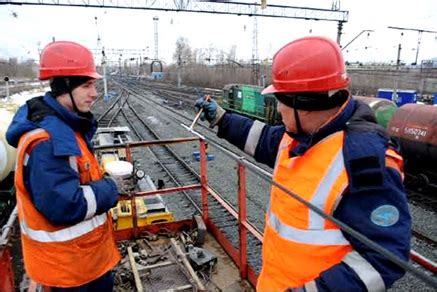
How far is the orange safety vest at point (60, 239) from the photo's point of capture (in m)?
2.35

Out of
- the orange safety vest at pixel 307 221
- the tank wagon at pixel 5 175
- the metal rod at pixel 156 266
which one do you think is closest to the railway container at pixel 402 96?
the tank wagon at pixel 5 175

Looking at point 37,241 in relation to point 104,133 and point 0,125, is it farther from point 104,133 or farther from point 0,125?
point 104,133

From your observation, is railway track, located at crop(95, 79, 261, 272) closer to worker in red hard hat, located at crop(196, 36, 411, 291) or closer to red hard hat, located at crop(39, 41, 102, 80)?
red hard hat, located at crop(39, 41, 102, 80)

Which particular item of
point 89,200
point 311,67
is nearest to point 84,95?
point 89,200

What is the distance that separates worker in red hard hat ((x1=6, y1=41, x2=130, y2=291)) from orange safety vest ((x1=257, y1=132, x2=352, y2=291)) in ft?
Result: 3.95

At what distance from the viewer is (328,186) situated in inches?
62.2

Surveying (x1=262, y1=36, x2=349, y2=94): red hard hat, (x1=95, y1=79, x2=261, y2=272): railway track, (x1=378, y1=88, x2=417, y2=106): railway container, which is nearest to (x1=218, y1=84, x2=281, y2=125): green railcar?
(x1=378, y1=88, x2=417, y2=106): railway container

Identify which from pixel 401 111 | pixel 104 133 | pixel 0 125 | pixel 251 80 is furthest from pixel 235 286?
pixel 251 80

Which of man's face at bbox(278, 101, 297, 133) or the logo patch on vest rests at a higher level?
man's face at bbox(278, 101, 297, 133)

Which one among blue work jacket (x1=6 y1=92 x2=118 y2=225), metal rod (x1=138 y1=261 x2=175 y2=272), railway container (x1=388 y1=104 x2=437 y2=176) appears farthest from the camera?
railway container (x1=388 y1=104 x2=437 y2=176)

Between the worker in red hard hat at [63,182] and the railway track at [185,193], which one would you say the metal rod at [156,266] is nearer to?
the worker in red hard hat at [63,182]

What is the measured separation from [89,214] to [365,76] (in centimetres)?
3809

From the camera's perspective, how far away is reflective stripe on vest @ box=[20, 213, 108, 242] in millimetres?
2391

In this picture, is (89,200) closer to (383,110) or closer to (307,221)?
(307,221)
